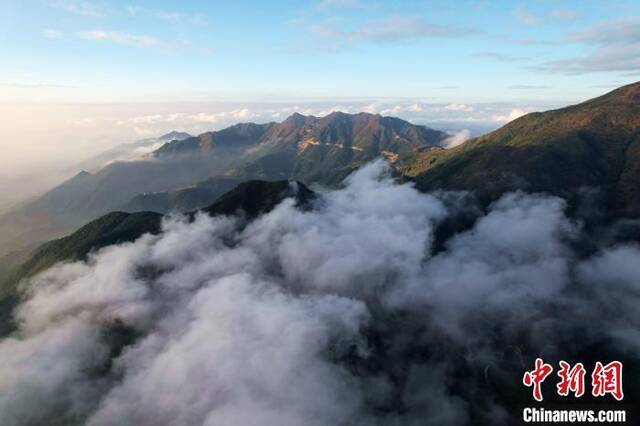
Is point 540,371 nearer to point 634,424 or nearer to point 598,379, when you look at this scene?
point 598,379

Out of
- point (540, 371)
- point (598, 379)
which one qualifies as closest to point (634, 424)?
point (598, 379)

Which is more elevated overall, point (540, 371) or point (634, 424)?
point (540, 371)

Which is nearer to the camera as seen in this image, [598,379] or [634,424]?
[598,379]

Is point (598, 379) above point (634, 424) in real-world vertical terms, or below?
above

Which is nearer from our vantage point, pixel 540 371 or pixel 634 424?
pixel 540 371
